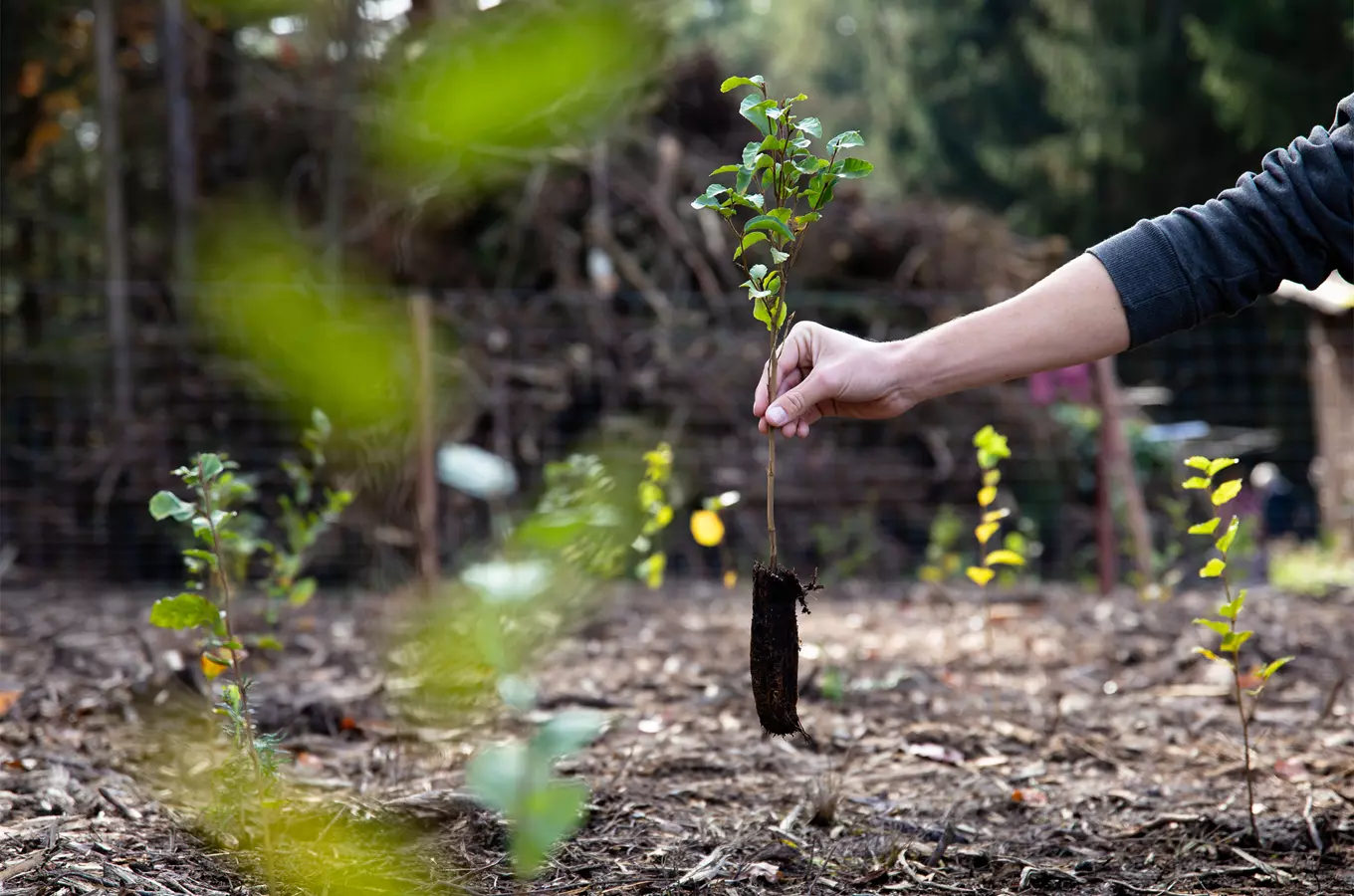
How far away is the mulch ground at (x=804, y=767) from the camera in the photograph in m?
1.64

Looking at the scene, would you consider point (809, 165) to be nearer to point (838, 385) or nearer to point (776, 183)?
point (776, 183)

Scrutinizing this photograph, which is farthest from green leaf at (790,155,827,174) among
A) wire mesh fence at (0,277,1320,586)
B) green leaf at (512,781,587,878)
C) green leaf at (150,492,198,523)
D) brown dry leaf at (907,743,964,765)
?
wire mesh fence at (0,277,1320,586)

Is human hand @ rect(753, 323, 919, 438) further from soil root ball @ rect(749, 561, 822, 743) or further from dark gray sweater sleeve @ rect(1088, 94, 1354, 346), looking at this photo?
dark gray sweater sleeve @ rect(1088, 94, 1354, 346)

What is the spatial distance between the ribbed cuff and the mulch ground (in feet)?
2.59

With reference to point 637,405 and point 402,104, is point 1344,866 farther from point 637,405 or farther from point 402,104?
point 637,405

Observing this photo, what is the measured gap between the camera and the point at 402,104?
1.80 ft

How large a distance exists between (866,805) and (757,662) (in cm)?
56

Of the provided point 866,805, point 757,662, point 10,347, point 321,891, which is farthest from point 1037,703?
point 10,347

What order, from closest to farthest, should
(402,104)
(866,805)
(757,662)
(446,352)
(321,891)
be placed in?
(402,104), (321,891), (757,662), (866,805), (446,352)

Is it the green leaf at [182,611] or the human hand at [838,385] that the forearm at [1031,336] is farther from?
the green leaf at [182,611]

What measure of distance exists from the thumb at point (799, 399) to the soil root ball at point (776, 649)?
219 mm

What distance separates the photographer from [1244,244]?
1.54m

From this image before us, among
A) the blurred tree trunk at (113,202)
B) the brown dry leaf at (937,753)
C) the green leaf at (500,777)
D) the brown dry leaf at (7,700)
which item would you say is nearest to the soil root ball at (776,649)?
the brown dry leaf at (937,753)

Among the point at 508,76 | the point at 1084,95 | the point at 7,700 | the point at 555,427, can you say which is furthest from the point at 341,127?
the point at 1084,95
